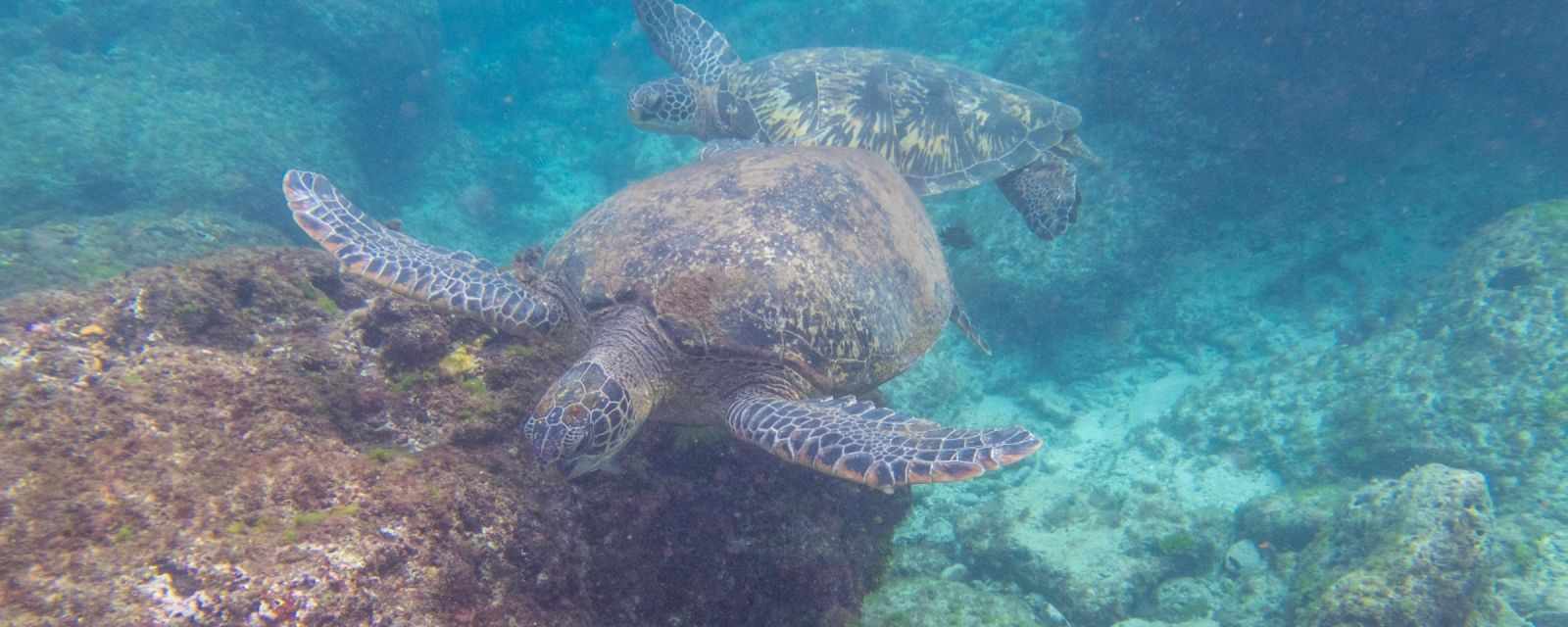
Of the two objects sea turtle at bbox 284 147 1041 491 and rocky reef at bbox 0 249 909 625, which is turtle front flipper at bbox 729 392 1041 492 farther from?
rocky reef at bbox 0 249 909 625

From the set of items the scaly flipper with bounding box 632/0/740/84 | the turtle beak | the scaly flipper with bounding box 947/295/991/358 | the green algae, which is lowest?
the scaly flipper with bounding box 947/295/991/358

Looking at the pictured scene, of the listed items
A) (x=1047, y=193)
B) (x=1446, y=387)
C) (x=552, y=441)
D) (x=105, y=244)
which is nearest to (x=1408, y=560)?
(x=1446, y=387)

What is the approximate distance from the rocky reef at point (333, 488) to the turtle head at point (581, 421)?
13 cm

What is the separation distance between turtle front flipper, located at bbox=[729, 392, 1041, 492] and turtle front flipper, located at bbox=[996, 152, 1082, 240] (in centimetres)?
524

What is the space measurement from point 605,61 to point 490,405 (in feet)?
65.7

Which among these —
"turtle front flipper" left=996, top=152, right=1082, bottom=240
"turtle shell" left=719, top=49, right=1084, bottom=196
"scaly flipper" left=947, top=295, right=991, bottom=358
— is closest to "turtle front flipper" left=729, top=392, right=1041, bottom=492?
"scaly flipper" left=947, top=295, right=991, bottom=358

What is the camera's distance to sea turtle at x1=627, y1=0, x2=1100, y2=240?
7.14 m

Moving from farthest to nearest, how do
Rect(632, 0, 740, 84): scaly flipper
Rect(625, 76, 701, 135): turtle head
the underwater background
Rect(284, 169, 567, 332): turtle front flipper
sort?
Rect(632, 0, 740, 84): scaly flipper < Rect(625, 76, 701, 135): turtle head < Rect(284, 169, 567, 332): turtle front flipper < the underwater background

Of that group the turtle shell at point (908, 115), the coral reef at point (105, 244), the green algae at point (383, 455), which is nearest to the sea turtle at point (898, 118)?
the turtle shell at point (908, 115)

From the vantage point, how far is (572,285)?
14.1 ft

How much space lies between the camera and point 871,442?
304 cm

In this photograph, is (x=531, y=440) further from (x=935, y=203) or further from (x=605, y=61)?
(x=605, y=61)

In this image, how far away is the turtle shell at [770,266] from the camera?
3844 millimetres

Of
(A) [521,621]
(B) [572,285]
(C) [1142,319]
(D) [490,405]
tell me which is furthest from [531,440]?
(C) [1142,319]
